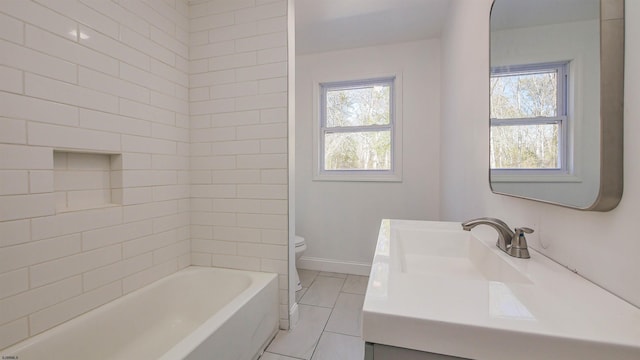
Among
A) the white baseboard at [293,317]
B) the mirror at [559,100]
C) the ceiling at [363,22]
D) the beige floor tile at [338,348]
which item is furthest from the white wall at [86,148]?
the mirror at [559,100]

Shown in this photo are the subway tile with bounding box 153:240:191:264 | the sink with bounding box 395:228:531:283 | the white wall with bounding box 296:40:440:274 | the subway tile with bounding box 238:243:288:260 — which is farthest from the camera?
the white wall with bounding box 296:40:440:274

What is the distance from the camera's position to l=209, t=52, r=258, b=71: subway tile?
1.77m

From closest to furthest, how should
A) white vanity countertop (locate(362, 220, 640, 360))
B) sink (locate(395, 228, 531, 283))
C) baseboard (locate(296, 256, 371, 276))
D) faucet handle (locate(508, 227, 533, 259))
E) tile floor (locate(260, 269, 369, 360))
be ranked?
white vanity countertop (locate(362, 220, 640, 360)), faucet handle (locate(508, 227, 533, 259)), sink (locate(395, 228, 531, 283)), tile floor (locate(260, 269, 369, 360)), baseboard (locate(296, 256, 371, 276))

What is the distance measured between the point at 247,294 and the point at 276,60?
1.50 m

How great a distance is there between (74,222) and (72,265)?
0.20 metres

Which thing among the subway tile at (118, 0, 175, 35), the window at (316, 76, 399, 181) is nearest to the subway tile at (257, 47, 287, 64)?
the subway tile at (118, 0, 175, 35)

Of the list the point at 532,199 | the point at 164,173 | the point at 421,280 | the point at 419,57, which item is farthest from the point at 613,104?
the point at 419,57

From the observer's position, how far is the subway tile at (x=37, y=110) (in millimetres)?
986

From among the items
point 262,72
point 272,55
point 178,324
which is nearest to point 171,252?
point 178,324

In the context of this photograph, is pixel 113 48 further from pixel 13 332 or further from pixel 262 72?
pixel 13 332

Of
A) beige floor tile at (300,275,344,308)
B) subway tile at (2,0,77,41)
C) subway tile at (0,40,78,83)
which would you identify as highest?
subway tile at (2,0,77,41)

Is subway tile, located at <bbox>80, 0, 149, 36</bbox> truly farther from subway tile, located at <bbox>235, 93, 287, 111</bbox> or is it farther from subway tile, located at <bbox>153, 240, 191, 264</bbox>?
subway tile, located at <bbox>153, 240, 191, 264</bbox>

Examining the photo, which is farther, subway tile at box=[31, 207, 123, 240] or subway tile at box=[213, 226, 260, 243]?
subway tile at box=[213, 226, 260, 243]

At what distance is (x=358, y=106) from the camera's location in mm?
2842
